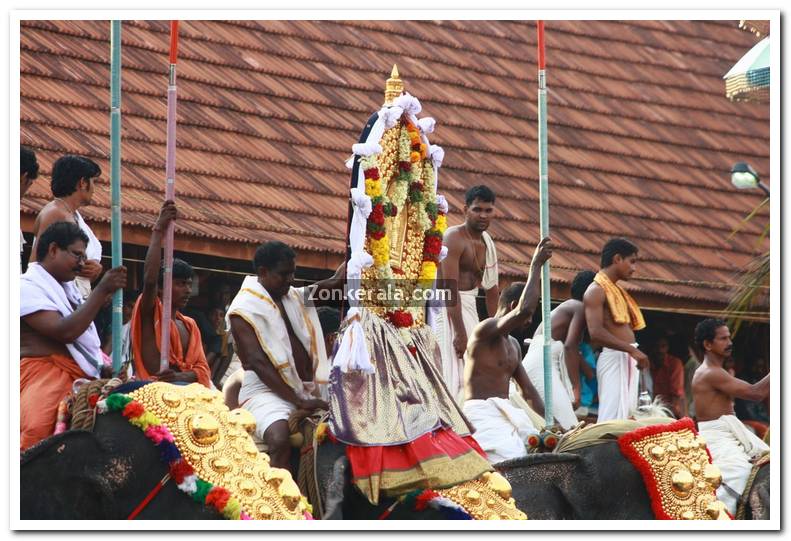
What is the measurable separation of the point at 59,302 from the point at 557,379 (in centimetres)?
429

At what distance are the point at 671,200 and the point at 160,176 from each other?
18.0 feet

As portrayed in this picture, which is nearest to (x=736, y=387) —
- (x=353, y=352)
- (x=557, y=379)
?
(x=557, y=379)

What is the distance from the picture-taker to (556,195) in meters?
15.2

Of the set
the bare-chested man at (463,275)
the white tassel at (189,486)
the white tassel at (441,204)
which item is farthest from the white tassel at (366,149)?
the bare-chested man at (463,275)

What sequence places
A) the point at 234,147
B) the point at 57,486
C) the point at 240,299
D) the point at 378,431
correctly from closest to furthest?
the point at 57,486
the point at 378,431
the point at 240,299
the point at 234,147

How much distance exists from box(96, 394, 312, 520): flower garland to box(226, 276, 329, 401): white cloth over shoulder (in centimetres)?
135

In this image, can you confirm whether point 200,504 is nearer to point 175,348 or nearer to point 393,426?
point 393,426

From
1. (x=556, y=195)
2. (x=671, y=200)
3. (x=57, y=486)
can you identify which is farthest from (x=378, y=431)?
(x=671, y=200)

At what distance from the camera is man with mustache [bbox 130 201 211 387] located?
8.51 meters

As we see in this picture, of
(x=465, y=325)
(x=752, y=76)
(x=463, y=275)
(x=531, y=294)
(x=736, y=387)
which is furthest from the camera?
(x=752, y=76)

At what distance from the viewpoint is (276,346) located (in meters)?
8.87
